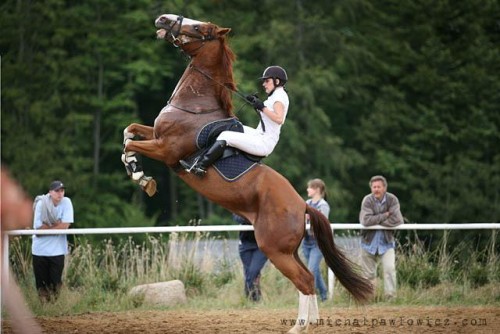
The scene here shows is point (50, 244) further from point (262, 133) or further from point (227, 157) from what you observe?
point (262, 133)

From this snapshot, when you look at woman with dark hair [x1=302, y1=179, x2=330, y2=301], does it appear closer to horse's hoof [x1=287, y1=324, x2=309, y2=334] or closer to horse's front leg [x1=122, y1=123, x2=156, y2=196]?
horse's hoof [x1=287, y1=324, x2=309, y2=334]

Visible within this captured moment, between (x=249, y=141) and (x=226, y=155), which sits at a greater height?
(x=249, y=141)

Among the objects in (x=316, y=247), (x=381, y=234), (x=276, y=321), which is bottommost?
(x=276, y=321)

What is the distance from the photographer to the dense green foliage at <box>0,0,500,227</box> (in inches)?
1179

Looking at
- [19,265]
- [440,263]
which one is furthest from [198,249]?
[440,263]

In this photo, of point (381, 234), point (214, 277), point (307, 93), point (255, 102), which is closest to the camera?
point (255, 102)

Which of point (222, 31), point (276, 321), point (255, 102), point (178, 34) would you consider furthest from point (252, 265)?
point (178, 34)

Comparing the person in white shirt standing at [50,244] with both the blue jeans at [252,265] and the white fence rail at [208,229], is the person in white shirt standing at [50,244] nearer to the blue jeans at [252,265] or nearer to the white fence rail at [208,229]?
the white fence rail at [208,229]

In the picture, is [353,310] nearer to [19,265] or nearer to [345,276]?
[345,276]

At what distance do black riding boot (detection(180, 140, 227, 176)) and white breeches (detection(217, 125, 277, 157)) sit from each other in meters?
0.09

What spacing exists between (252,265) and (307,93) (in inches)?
749

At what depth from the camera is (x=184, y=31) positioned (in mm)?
9305

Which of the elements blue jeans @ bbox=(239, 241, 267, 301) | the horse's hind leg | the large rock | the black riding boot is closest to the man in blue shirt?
blue jeans @ bbox=(239, 241, 267, 301)

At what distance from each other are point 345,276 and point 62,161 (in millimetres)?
21941
